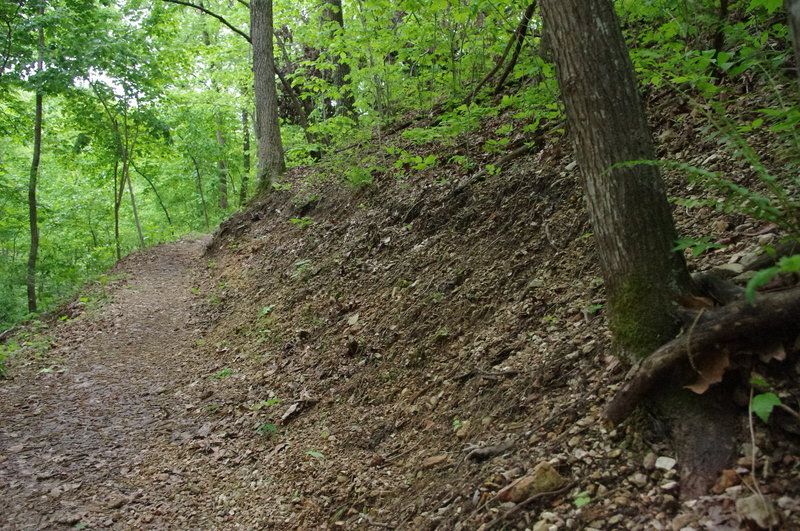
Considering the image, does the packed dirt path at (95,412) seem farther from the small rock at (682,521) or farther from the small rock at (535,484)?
the small rock at (682,521)

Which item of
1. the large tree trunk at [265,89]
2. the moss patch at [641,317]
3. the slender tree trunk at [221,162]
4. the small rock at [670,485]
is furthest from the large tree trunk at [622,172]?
the slender tree trunk at [221,162]

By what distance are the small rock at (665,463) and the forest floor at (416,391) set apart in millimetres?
11

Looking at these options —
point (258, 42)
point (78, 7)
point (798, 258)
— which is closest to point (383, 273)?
point (798, 258)

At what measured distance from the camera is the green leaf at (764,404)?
1910 mm

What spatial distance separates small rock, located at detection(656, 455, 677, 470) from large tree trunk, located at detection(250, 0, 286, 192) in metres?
11.6

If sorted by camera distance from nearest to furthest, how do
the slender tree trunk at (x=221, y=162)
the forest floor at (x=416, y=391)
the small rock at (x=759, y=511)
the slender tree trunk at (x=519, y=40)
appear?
1. the small rock at (x=759, y=511)
2. the forest floor at (x=416, y=391)
3. the slender tree trunk at (x=519, y=40)
4. the slender tree trunk at (x=221, y=162)

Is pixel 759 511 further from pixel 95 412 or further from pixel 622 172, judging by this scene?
pixel 95 412

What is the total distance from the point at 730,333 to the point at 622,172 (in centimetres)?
90

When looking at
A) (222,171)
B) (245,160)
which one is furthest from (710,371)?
(245,160)

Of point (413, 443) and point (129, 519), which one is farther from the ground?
point (413, 443)

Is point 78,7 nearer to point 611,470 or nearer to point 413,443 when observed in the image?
point 413,443

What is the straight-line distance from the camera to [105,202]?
19.4m

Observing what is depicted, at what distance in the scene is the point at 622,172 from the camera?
97.8 inches

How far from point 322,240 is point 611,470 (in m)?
6.74
